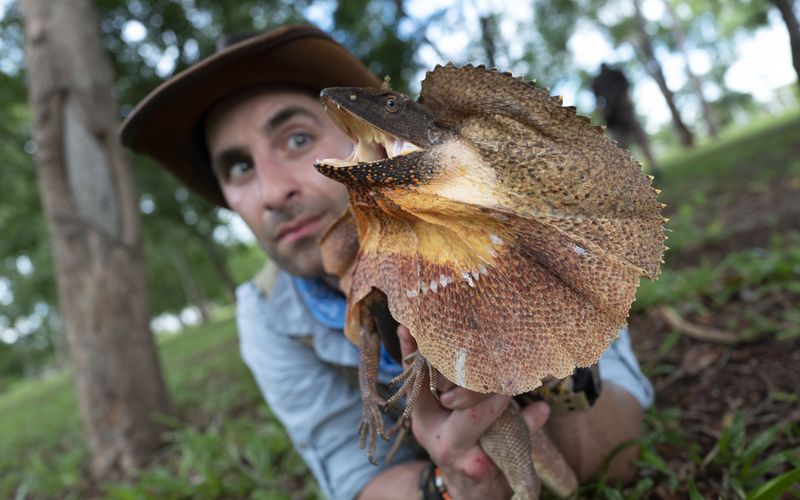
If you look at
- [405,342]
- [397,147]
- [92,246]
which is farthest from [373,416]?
[92,246]

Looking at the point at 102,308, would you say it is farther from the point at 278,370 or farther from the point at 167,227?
the point at 167,227

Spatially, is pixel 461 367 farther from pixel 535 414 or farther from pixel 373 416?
pixel 535 414

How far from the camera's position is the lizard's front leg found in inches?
40.8

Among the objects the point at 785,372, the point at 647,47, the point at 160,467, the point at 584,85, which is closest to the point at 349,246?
the point at 785,372

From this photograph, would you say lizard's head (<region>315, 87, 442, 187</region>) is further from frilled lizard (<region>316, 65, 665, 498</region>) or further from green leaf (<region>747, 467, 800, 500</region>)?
Result: green leaf (<region>747, 467, 800, 500</region>)

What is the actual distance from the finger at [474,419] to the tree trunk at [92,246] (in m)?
2.98

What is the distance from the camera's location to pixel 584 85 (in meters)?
27.9

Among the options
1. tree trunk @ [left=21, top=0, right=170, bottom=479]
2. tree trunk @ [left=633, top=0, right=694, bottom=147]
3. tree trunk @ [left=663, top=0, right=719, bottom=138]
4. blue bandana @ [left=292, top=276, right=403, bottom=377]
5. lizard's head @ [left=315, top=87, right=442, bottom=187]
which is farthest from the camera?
tree trunk @ [left=663, top=0, right=719, bottom=138]

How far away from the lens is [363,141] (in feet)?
2.87

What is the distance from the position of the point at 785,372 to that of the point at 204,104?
2.38 meters

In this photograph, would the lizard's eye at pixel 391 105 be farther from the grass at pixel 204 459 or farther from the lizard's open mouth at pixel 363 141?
the grass at pixel 204 459

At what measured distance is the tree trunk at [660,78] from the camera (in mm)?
12086

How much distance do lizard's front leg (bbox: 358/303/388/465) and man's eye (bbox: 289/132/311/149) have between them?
64 cm

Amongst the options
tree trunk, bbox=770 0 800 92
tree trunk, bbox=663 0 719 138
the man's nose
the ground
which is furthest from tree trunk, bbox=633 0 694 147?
the man's nose
